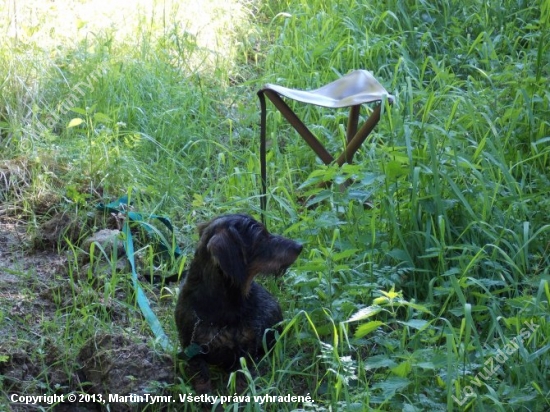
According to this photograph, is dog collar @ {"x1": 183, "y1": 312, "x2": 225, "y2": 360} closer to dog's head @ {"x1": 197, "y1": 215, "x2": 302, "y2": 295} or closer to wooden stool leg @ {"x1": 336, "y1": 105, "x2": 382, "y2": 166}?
dog's head @ {"x1": 197, "y1": 215, "x2": 302, "y2": 295}

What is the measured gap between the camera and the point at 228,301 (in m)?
3.99

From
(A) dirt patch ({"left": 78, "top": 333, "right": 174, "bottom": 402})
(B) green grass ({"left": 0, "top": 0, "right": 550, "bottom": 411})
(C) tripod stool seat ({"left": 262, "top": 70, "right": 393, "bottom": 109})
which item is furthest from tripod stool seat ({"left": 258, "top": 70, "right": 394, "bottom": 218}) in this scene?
(A) dirt patch ({"left": 78, "top": 333, "right": 174, "bottom": 402})

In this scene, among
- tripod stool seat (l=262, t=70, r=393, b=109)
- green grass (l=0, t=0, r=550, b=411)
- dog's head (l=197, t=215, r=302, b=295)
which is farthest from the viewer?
tripod stool seat (l=262, t=70, r=393, b=109)

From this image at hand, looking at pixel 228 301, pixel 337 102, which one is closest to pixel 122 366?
pixel 228 301

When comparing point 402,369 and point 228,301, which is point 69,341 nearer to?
point 228,301

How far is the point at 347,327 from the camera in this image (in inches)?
157

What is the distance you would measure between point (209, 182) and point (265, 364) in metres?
1.93

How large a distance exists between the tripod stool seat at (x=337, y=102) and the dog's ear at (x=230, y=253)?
0.73 m

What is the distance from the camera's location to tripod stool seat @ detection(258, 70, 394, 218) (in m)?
4.81

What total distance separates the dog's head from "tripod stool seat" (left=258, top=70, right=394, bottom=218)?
24.9 inches

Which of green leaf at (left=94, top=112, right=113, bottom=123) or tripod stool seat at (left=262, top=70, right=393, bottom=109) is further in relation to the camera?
green leaf at (left=94, top=112, right=113, bottom=123)

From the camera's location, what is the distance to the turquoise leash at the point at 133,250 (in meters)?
4.28

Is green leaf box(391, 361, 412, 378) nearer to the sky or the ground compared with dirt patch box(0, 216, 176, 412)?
nearer to the sky

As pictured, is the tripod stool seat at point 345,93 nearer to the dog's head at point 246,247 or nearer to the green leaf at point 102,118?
the dog's head at point 246,247
